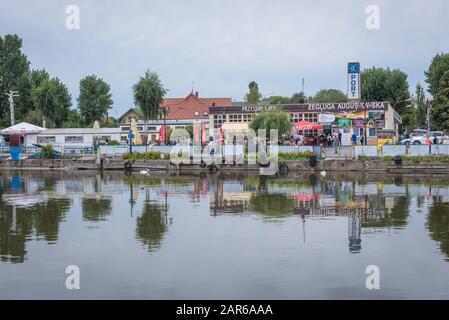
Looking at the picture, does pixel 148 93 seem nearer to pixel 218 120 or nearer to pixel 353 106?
pixel 218 120

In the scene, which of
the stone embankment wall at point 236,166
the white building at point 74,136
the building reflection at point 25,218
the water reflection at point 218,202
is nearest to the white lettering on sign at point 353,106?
the stone embankment wall at point 236,166

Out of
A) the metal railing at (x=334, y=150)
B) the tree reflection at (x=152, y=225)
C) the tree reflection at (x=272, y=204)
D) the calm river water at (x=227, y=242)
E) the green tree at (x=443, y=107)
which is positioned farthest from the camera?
the green tree at (x=443, y=107)

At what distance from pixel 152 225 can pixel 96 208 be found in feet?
19.0

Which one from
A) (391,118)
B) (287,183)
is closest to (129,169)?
(287,183)

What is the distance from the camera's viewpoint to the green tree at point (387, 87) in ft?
315

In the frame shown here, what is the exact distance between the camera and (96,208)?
26.9 meters

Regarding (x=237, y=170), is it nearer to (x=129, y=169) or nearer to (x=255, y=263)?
(x=129, y=169)

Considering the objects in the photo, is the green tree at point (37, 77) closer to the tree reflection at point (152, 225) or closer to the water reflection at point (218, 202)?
the water reflection at point (218, 202)

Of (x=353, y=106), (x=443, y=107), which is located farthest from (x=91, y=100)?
(x=443, y=107)

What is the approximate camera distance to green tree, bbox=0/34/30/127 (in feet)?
300

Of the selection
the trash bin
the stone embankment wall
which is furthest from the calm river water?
the trash bin

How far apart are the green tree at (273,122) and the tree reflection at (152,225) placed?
102ft

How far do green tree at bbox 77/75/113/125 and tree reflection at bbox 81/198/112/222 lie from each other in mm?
79194

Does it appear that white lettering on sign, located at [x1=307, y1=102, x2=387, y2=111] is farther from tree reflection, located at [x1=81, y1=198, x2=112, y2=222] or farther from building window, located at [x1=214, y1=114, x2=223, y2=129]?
tree reflection, located at [x1=81, y1=198, x2=112, y2=222]
